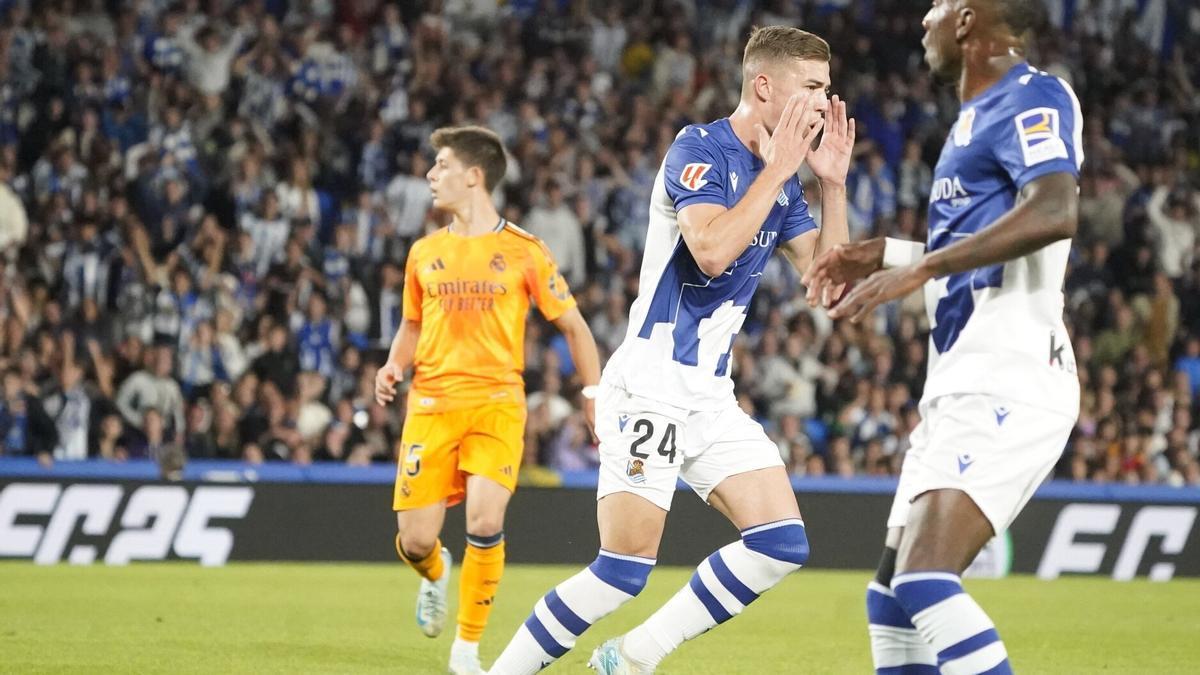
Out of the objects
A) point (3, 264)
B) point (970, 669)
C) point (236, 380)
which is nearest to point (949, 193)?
point (970, 669)

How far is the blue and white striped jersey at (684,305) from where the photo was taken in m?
5.84

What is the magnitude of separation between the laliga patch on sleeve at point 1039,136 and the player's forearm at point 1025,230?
0.08 meters

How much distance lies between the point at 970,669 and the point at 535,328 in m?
12.4

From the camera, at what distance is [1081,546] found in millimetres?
14719

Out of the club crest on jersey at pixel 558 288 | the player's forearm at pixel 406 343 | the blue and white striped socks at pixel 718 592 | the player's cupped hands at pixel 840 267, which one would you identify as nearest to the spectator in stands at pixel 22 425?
the player's forearm at pixel 406 343

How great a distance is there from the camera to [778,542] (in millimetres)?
5934

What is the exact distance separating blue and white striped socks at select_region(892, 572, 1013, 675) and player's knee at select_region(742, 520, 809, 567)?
1557 mm

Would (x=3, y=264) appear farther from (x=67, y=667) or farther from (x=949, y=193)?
(x=949, y=193)

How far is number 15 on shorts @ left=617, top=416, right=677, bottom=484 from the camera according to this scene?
5727 mm

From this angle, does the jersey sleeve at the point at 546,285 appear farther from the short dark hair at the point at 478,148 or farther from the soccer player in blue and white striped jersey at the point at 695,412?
the soccer player in blue and white striped jersey at the point at 695,412

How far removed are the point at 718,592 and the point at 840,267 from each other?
1707mm

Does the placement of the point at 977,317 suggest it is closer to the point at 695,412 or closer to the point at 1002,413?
the point at 1002,413

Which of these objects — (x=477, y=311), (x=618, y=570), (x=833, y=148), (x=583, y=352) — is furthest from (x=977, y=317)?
(x=477, y=311)

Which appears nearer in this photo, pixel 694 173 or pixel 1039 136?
pixel 1039 136
